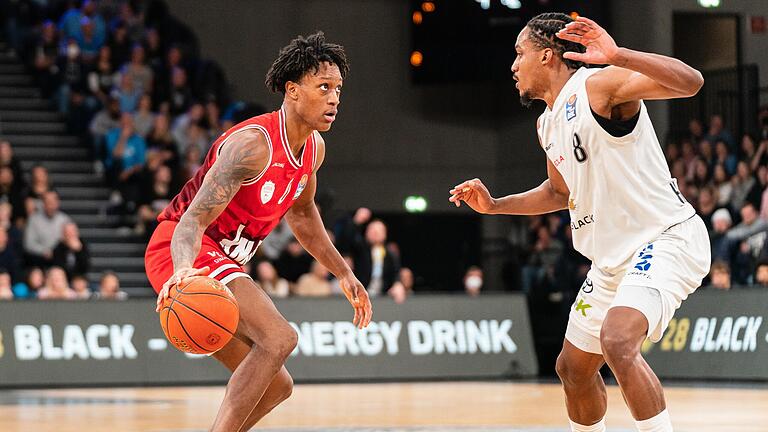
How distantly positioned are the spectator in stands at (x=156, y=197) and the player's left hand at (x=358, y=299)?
10577mm

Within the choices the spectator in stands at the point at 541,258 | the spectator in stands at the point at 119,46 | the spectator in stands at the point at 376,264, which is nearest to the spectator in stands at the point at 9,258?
the spectator in stands at the point at 376,264

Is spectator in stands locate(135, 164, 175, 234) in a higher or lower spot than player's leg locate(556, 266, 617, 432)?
lower

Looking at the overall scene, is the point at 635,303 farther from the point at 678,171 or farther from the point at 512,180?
the point at 512,180

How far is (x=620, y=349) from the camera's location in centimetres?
554

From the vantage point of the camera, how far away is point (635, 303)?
5664 mm

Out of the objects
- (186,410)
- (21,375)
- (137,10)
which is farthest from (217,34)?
(186,410)

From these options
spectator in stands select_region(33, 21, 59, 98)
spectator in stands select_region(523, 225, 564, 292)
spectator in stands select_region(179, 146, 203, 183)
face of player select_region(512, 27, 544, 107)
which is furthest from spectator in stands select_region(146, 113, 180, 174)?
face of player select_region(512, 27, 544, 107)

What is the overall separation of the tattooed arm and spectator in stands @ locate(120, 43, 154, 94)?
44.0 feet

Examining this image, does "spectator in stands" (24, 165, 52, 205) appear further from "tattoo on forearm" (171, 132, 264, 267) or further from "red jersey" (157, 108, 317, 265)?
"tattoo on forearm" (171, 132, 264, 267)

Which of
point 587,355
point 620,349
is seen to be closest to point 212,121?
point 587,355

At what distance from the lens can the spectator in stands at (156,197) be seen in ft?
56.4

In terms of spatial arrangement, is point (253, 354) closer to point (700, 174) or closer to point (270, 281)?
point (270, 281)

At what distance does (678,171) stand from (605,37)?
484 inches

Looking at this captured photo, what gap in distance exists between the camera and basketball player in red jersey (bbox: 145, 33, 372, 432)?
235 inches
